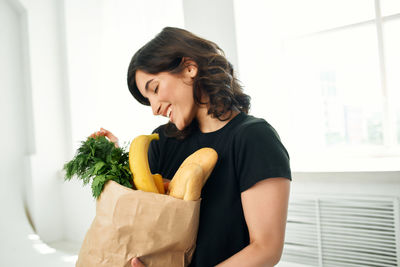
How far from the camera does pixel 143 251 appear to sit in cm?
77

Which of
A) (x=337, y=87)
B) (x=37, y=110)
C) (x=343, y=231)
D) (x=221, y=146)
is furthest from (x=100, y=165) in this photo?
(x=37, y=110)

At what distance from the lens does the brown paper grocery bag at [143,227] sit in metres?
0.77

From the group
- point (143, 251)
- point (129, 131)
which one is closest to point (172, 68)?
point (143, 251)

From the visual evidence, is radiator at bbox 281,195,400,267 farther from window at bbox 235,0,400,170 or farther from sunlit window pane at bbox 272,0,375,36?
sunlit window pane at bbox 272,0,375,36

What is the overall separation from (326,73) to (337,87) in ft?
0.50

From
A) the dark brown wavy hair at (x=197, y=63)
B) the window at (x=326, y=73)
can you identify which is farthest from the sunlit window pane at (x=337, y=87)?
the dark brown wavy hair at (x=197, y=63)

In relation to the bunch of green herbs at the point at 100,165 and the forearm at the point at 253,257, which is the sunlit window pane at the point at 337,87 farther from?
the bunch of green herbs at the point at 100,165

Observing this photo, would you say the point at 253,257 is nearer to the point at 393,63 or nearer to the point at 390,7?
the point at 393,63

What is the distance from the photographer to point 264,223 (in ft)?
2.73

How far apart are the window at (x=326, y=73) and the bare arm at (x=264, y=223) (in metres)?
1.47

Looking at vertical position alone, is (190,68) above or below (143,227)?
above

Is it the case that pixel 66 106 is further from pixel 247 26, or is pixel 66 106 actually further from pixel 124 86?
pixel 247 26

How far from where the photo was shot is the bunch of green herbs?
0.83 metres

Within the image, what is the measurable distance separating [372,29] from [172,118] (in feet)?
6.94
